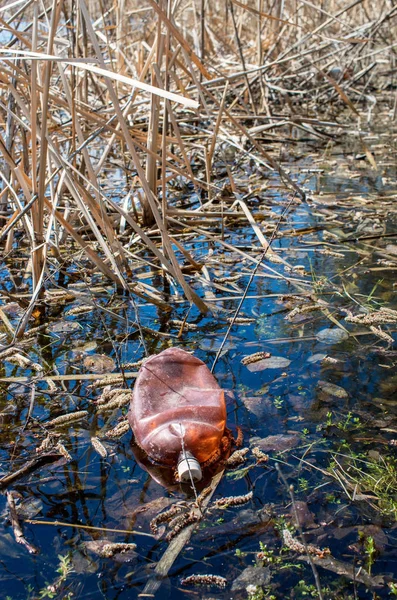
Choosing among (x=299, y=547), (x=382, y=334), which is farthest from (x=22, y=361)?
(x=382, y=334)

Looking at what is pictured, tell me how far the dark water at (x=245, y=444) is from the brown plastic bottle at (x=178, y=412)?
8 cm

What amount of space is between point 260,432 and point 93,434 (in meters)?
0.46

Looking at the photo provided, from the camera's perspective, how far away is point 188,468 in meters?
1.44

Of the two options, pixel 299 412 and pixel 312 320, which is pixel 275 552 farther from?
pixel 312 320

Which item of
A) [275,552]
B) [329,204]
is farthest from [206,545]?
[329,204]

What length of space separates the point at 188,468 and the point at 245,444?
0.88ft

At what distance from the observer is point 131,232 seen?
329cm

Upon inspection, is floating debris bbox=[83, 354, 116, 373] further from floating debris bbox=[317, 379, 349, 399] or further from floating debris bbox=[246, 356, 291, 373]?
floating debris bbox=[317, 379, 349, 399]

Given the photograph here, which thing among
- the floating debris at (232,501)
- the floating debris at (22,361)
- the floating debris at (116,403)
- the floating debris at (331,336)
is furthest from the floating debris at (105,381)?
the floating debris at (331,336)

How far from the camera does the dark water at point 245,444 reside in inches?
50.0

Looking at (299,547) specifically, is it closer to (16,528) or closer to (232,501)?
(232,501)

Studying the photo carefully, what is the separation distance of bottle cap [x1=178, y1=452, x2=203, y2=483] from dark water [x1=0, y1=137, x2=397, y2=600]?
7cm

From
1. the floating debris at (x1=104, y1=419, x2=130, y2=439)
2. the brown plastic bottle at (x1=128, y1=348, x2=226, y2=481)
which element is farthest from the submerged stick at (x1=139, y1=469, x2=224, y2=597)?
the floating debris at (x1=104, y1=419, x2=130, y2=439)

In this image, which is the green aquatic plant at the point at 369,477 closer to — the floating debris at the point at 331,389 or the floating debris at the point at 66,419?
the floating debris at the point at 331,389
